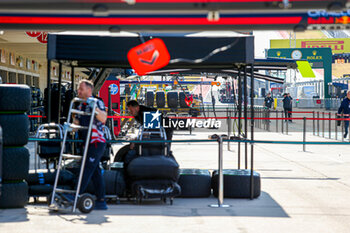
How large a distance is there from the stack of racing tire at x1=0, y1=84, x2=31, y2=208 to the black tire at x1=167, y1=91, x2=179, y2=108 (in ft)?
62.3

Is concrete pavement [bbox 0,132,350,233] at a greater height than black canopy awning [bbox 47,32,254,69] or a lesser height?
lesser

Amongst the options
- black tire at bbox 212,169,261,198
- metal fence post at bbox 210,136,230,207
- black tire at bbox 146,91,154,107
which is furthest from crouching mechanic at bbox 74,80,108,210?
black tire at bbox 146,91,154,107

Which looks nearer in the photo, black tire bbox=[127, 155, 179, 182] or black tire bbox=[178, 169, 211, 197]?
black tire bbox=[127, 155, 179, 182]

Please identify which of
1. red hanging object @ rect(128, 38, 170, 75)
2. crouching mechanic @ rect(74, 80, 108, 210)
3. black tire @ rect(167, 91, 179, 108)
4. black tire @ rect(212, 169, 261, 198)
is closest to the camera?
red hanging object @ rect(128, 38, 170, 75)

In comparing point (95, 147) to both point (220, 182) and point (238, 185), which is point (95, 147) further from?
point (238, 185)

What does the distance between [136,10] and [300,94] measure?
74.5 meters

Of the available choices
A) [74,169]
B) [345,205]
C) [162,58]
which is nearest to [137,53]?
[162,58]

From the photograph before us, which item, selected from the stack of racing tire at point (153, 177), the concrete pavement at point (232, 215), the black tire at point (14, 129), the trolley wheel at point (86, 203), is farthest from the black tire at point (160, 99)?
the trolley wheel at point (86, 203)

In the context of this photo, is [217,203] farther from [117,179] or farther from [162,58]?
[162,58]

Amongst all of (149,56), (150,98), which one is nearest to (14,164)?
(149,56)

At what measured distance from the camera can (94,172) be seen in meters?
8.12

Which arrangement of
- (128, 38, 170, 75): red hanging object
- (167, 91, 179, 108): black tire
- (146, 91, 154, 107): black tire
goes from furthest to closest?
(146, 91, 154, 107): black tire → (167, 91, 179, 108): black tire → (128, 38, 170, 75): red hanging object

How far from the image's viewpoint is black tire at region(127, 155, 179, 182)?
8.40 meters

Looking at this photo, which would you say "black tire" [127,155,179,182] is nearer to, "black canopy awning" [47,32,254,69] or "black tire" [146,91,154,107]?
"black canopy awning" [47,32,254,69]
